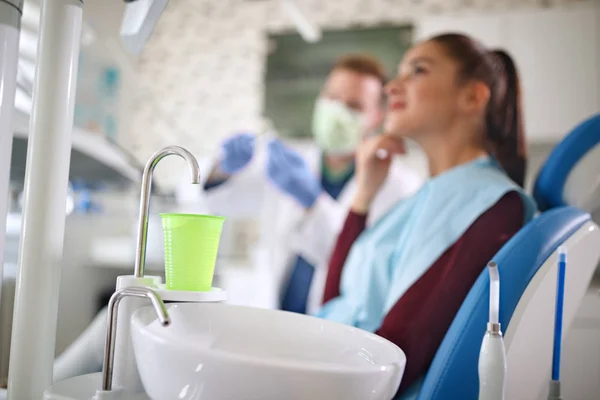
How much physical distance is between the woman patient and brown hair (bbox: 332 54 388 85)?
0.19 m

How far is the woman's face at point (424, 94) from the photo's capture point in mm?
1767

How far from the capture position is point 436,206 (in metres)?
1.62

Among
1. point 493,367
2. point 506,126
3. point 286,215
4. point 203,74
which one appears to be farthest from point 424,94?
point 203,74

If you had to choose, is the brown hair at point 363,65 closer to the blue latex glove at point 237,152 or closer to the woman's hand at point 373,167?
the woman's hand at point 373,167

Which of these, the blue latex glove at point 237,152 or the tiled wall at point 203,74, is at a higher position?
the tiled wall at point 203,74

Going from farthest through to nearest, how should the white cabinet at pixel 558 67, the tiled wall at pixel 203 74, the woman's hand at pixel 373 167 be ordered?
the tiled wall at pixel 203 74 → the woman's hand at pixel 373 167 → the white cabinet at pixel 558 67

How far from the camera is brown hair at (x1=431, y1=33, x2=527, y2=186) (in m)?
1.74

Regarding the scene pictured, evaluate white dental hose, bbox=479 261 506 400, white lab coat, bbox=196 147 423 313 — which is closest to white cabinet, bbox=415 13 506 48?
white lab coat, bbox=196 147 423 313

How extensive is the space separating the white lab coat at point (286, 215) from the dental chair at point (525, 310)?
87 centimetres

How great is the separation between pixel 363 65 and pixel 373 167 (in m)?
0.49

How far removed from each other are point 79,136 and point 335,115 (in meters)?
1.09

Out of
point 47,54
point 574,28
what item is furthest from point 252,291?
point 574,28

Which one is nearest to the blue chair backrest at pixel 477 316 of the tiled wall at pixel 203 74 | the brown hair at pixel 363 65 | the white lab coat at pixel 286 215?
the white lab coat at pixel 286 215

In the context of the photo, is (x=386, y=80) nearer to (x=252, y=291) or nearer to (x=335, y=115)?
(x=335, y=115)
